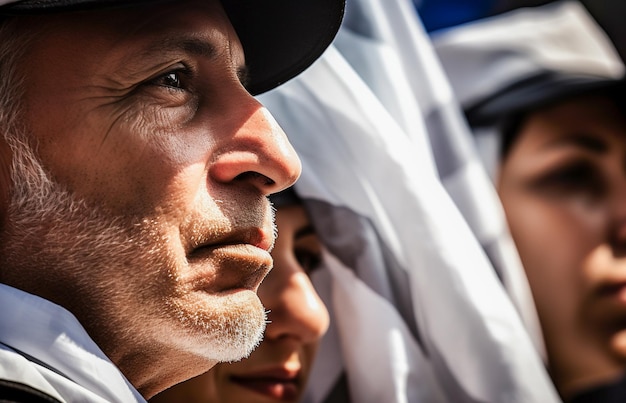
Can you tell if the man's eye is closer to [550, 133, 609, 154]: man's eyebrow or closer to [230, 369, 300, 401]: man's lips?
[230, 369, 300, 401]: man's lips

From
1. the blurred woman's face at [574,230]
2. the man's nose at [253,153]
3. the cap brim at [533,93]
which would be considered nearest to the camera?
the man's nose at [253,153]

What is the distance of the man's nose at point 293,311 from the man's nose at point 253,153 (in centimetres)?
40

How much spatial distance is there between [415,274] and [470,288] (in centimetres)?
11

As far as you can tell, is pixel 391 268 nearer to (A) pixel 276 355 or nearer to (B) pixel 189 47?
(A) pixel 276 355

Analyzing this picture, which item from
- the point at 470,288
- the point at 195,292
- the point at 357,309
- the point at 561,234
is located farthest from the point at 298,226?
the point at 561,234

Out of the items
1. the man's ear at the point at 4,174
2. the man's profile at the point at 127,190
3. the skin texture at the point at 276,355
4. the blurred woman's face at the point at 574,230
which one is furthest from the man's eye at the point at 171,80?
the blurred woman's face at the point at 574,230

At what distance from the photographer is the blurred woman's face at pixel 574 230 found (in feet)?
7.50

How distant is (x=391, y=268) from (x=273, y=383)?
1.22 ft

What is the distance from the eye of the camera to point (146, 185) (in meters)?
1.13

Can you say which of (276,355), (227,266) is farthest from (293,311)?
(227,266)

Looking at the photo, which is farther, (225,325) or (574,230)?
(574,230)

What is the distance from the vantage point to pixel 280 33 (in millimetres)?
1441

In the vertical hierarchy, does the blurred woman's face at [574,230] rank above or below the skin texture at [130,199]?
below

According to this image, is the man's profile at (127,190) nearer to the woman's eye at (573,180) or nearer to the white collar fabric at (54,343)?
the white collar fabric at (54,343)
